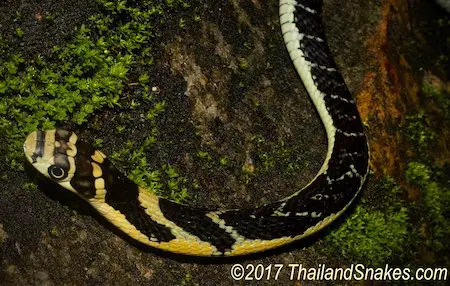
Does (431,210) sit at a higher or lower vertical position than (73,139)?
lower

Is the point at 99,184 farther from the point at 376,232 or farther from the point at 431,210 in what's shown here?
the point at 431,210

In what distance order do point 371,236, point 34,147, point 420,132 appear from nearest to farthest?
1. point 34,147
2. point 371,236
3. point 420,132

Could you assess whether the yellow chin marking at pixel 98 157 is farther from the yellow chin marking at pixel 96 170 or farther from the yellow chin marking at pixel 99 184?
the yellow chin marking at pixel 99 184

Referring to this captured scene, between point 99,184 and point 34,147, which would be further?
point 99,184

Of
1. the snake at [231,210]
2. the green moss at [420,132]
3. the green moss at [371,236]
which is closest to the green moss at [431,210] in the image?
the green moss at [420,132]

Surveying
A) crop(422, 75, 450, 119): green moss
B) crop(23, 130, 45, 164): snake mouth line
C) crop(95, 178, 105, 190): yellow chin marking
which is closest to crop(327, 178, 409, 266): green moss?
crop(422, 75, 450, 119): green moss

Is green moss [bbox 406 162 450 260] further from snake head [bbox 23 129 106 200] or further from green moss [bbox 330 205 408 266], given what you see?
snake head [bbox 23 129 106 200]

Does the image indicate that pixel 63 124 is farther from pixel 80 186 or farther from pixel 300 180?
pixel 300 180

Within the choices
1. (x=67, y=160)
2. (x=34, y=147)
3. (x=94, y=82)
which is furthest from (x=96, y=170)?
(x=94, y=82)
